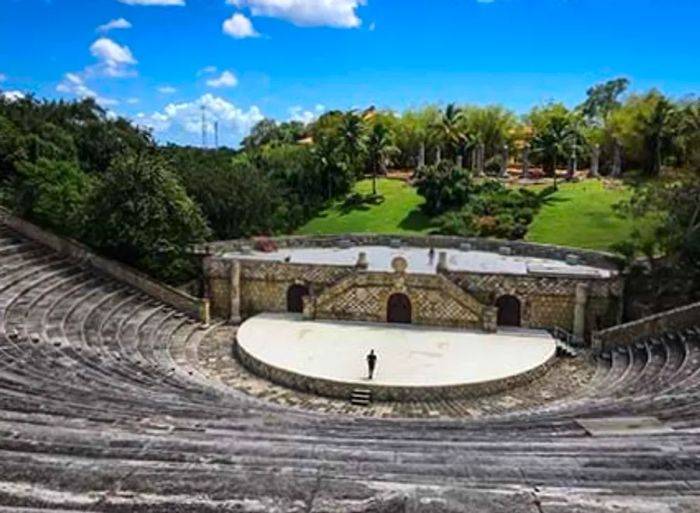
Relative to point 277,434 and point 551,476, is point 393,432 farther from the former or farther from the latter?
point 551,476

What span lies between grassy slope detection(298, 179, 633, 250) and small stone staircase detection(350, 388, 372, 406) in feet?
75.3

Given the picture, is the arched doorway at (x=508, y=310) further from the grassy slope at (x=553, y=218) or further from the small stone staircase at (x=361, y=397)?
the grassy slope at (x=553, y=218)

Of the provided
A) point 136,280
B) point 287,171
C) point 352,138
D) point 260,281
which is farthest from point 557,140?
point 136,280

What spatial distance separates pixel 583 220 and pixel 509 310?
17.5 metres

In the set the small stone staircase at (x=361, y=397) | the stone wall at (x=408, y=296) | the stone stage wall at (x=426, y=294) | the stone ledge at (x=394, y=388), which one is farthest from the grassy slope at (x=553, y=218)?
the small stone staircase at (x=361, y=397)

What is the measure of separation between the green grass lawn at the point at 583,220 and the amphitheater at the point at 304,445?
18.5 m

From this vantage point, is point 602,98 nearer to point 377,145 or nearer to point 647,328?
point 377,145

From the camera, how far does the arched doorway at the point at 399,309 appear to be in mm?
29000

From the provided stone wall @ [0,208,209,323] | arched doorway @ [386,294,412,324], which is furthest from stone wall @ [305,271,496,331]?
stone wall @ [0,208,209,323]

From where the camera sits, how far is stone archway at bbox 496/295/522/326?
2892cm

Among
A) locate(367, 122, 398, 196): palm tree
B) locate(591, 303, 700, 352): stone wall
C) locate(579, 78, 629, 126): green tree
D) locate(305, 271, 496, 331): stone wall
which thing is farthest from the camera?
locate(579, 78, 629, 126): green tree

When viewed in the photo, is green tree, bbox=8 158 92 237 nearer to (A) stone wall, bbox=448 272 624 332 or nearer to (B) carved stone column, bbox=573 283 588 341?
(A) stone wall, bbox=448 272 624 332

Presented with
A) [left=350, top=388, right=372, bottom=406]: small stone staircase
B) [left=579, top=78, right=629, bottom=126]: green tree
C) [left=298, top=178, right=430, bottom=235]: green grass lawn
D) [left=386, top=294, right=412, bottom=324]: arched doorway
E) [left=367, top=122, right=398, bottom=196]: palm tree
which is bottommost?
[left=350, top=388, right=372, bottom=406]: small stone staircase

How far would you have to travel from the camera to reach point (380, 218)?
156 feet
